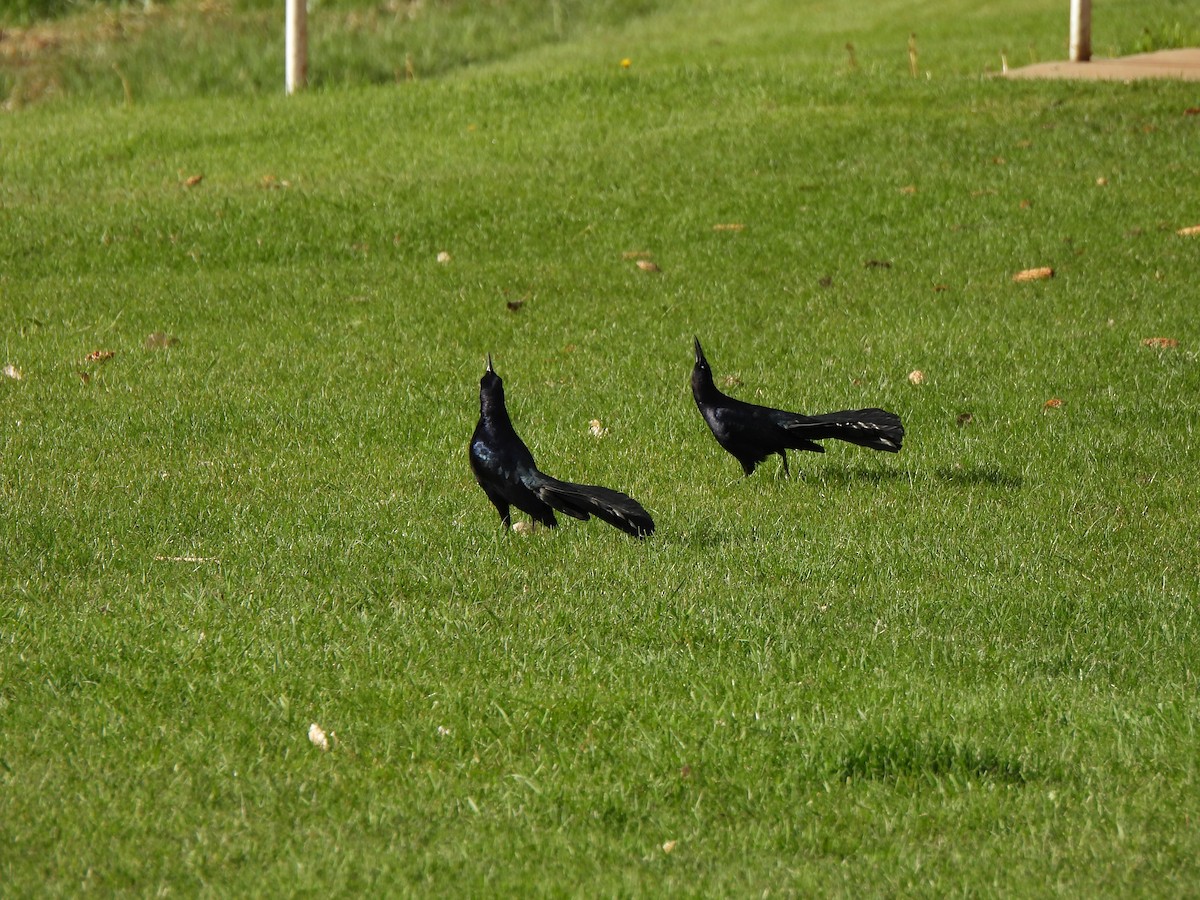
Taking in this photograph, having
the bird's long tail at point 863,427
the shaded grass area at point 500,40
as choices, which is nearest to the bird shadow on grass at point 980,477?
the bird's long tail at point 863,427

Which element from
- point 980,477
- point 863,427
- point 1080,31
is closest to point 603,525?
point 863,427

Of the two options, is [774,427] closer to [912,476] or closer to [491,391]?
[912,476]

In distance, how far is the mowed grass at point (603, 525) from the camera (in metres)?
4.27

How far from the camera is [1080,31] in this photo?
17.4m

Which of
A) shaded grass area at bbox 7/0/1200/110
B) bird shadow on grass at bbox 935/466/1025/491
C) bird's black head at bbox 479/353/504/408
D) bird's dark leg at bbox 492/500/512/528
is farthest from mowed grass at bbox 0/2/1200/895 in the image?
shaded grass area at bbox 7/0/1200/110

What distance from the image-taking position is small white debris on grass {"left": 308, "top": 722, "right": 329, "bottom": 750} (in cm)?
471

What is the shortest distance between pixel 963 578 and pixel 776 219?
23.3ft

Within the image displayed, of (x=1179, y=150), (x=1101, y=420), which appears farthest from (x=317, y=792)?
(x=1179, y=150)

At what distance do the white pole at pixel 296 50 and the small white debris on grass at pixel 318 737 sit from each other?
14.3 metres

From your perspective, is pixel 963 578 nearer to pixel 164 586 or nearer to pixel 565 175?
pixel 164 586

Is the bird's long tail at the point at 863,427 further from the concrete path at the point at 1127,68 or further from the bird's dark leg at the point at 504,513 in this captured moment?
the concrete path at the point at 1127,68

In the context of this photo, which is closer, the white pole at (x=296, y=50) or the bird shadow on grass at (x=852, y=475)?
the bird shadow on grass at (x=852, y=475)

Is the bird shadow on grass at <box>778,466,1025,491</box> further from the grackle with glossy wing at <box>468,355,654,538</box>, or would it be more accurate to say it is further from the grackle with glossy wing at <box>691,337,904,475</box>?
the grackle with glossy wing at <box>468,355,654,538</box>

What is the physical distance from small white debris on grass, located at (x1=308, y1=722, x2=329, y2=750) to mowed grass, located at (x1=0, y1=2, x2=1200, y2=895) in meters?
0.06
